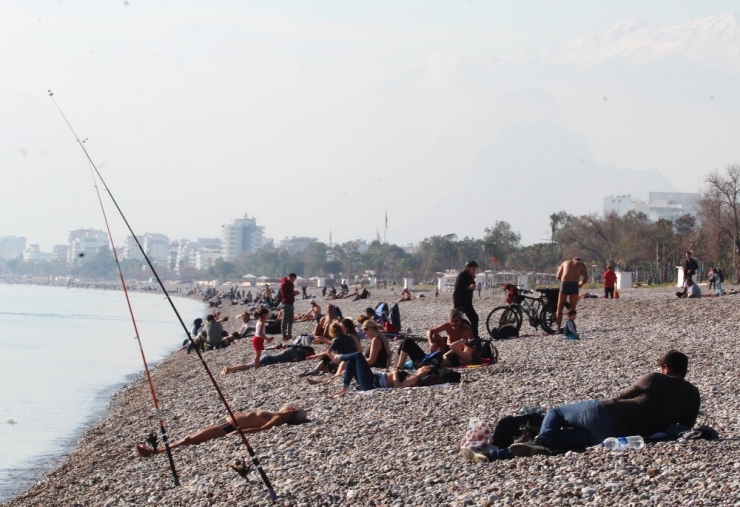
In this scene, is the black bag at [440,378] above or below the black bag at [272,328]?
below

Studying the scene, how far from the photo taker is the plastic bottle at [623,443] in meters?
6.93

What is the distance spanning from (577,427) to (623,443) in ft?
1.22

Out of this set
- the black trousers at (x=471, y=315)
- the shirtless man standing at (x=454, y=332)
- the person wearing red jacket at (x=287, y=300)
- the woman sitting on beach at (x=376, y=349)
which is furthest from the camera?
Result: the person wearing red jacket at (x=287, y=300)

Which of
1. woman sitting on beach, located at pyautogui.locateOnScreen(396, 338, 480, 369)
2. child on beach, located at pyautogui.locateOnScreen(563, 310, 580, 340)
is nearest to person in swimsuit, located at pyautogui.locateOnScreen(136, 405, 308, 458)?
woman sitting on beach, located at pyautogui.locateOnScreen(396, 338, 480, 369)

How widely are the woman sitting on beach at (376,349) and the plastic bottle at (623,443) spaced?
6130 millimetres

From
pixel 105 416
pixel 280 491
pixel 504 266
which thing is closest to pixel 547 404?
pixel 280 491

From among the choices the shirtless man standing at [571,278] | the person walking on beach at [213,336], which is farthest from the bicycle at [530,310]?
the person walking on beach at [213,336]

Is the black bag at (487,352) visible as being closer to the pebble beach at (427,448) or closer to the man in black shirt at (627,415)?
the pebble beach at (427,448)

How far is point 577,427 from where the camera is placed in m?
7.25

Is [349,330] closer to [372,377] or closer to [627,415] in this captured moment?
[372,377]

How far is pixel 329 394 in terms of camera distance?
12.0m

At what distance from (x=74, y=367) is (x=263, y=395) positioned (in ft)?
64.4

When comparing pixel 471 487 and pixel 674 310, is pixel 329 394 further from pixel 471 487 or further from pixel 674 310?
pixel 674 310

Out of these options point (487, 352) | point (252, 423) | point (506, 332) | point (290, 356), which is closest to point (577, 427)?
point (252, 423)
